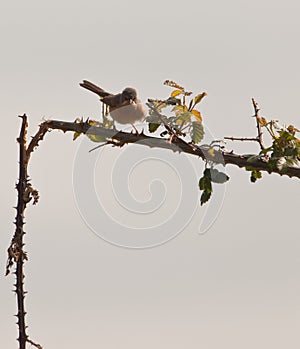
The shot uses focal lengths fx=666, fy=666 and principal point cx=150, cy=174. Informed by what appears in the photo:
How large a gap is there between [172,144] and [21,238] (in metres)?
0.94

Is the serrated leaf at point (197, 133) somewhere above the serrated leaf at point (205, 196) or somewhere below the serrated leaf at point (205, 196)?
above

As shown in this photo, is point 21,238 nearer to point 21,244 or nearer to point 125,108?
point 21,244

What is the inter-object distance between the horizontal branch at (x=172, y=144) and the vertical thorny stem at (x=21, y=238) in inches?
6.9

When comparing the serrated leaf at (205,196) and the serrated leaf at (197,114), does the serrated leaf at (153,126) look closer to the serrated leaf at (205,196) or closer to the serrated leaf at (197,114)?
the serrated leaf at (197,114)

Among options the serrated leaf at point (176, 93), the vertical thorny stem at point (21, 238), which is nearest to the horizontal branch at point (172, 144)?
the vertical thorny stem at point (21, 238)

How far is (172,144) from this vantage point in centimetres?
361

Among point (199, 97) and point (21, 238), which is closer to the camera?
point (21, 238)

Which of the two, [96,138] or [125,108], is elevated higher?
[125,108]

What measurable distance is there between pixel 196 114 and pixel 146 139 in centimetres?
53

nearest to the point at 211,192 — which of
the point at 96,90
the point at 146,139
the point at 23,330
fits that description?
the point at 146,139

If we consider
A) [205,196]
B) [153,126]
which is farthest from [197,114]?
[205,196]

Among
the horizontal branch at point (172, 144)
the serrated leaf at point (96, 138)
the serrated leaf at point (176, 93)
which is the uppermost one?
the serrated leaf at point (176, 93)

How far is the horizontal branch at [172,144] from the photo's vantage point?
11.9 ft

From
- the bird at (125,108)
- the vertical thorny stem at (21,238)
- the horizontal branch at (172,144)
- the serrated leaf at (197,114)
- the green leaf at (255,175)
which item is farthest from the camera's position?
the bird at (125,108)
